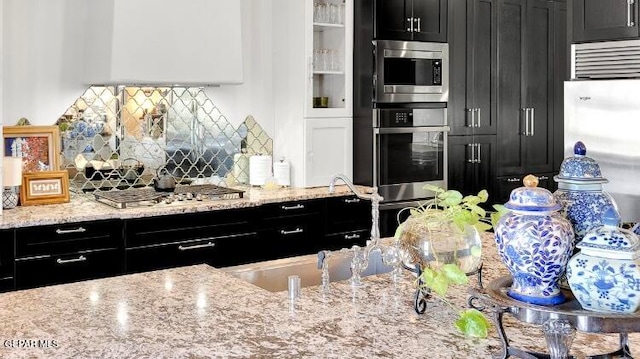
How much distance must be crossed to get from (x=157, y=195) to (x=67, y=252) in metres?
0.78

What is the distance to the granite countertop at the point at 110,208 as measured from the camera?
392cm

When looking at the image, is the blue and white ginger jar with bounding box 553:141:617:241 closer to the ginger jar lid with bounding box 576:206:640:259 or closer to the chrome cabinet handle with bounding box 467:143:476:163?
the ginger jar lid with bounding box 576:206:640:259

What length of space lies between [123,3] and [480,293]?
3.32 metres

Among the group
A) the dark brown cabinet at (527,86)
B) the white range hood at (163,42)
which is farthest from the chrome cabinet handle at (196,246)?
the dark brown cabinet at (527,86)

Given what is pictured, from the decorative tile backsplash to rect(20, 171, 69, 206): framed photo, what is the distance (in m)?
0.22

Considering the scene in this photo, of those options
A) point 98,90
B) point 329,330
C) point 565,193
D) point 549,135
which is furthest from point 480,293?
point 549,135

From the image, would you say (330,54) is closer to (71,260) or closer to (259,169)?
(259,169)

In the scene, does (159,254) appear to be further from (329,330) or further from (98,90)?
(329,330)

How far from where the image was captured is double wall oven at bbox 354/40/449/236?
527 centimetres

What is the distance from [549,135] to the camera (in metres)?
6.39

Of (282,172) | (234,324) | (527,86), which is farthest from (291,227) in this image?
(234,324)

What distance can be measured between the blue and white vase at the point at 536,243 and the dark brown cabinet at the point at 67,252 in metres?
2.89

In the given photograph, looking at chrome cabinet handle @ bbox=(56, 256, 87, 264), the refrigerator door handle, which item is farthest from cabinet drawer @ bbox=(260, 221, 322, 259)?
the refrigerator door handle

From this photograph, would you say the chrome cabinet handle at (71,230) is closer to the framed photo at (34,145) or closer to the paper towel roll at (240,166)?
the framed photo at (34,145)
